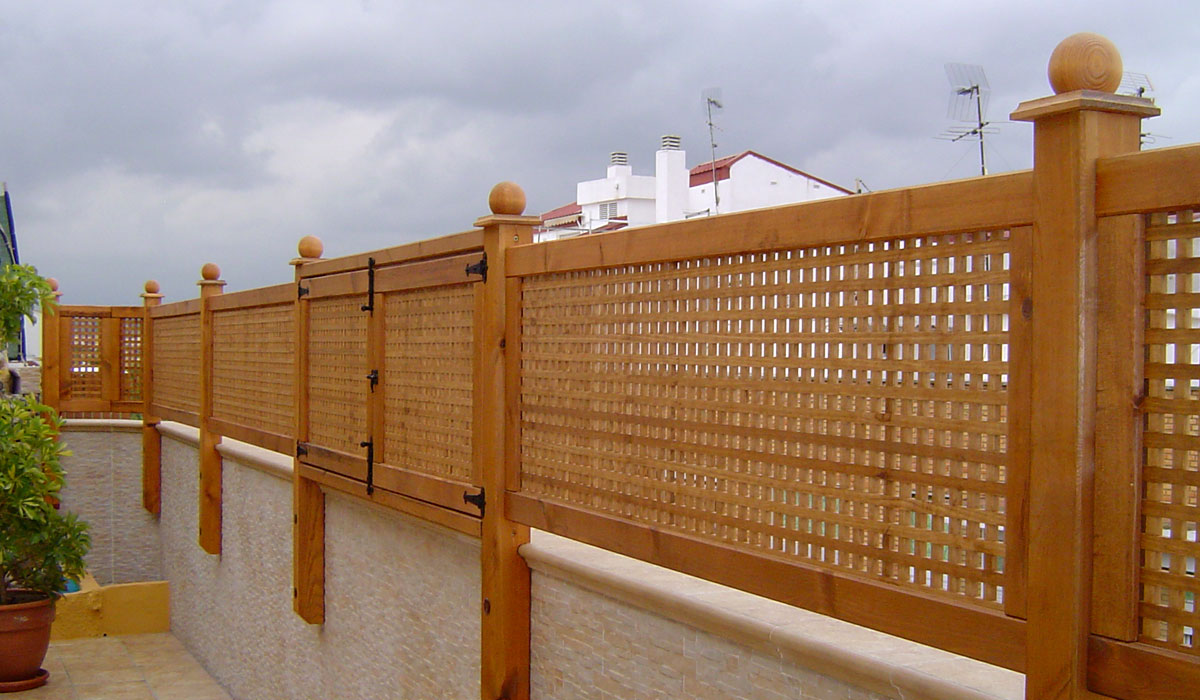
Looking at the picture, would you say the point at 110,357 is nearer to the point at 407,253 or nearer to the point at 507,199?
the point at 407,253

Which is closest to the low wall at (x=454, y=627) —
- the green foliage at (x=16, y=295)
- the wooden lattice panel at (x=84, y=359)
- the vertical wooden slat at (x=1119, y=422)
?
the vertical wooden slat at (x=1119, y=422)

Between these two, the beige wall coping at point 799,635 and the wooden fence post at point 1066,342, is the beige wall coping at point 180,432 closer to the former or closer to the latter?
the beige wall coping at point 799,635

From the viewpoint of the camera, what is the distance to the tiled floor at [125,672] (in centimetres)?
772

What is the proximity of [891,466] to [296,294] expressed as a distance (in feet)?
14.7

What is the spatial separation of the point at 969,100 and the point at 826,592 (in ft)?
20.0

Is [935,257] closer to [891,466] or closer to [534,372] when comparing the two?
[891,466]

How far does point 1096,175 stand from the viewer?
6.22 ft

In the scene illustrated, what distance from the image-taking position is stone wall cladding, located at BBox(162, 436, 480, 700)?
4.38m

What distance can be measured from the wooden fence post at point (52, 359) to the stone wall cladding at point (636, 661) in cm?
812

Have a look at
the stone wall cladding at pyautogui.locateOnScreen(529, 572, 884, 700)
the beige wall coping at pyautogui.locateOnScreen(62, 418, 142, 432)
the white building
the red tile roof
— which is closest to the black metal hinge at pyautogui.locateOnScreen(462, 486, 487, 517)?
the stone wall cladding at pyautogui.locateOnScreen(529, 572, 884, 700)

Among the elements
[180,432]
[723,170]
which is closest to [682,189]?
[723,170]

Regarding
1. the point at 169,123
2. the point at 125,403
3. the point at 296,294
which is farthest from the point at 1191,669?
the point at 169,123

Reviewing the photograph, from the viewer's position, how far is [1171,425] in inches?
72.6

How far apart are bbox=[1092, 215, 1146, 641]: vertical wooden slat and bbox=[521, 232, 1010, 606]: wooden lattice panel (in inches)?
Answer: 8.0
